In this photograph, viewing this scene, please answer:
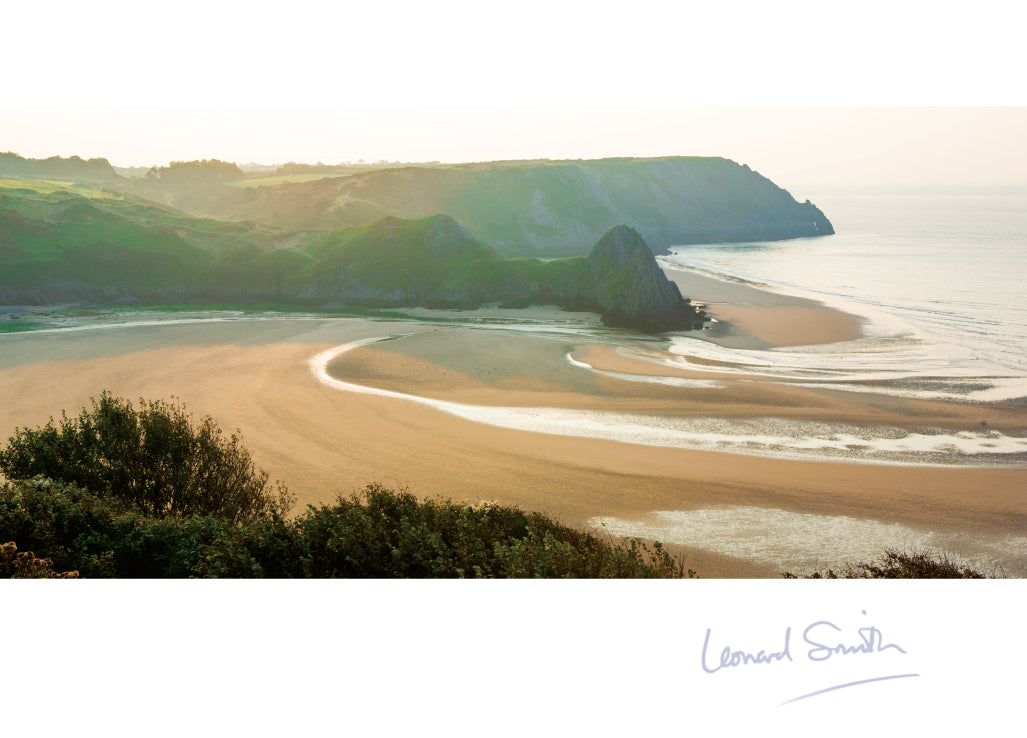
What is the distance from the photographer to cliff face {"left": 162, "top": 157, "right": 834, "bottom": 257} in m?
68.1

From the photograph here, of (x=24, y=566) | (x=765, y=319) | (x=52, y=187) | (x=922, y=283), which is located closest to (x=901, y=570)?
(x=24, y=566)

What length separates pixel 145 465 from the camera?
28.7ft

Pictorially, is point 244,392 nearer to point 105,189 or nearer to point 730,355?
point 730,355

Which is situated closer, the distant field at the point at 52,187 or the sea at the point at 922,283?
the sea at the point at 922,283

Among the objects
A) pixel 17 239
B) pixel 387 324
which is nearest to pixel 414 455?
pixel 387 324

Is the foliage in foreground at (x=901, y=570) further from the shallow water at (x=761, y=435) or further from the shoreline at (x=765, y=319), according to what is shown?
the shoreline at (x=765, y=319)

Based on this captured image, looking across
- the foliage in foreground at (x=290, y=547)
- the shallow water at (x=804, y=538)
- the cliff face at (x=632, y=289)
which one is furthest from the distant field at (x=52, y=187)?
the shallow water at (x=804, y=538)

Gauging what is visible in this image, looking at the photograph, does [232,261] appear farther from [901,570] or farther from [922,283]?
[922,283]
